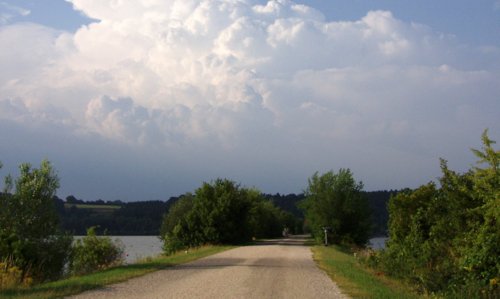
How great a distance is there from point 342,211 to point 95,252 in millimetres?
32126

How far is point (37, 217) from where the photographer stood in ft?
95.7

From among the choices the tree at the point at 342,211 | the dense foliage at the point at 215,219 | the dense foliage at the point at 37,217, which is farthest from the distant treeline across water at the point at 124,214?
the dense foliage at the point at 37,217

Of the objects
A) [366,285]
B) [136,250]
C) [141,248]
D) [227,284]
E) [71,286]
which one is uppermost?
[141,248]

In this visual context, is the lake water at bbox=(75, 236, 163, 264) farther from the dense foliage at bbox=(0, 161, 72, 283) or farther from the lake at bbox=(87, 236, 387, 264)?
the dense foliage at bbox=(0, 161, 72, 283)

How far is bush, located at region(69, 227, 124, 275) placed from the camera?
87.7 ft

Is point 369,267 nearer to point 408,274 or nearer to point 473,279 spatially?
point 408,274

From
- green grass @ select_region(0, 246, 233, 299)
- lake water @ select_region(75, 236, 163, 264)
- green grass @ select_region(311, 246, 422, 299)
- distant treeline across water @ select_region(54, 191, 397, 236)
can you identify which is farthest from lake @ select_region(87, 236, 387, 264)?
distant treeline across water @ select_region(54, 191, 397, 236)

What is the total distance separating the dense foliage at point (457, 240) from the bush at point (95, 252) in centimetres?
1246

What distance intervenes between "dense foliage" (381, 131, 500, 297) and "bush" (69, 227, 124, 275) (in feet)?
40.9

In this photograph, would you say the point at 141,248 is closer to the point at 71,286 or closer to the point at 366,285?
the point at 71,286

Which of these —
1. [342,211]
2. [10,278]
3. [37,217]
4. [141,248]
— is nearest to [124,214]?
[141,248]

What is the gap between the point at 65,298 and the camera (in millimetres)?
13180

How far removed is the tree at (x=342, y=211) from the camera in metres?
54.8

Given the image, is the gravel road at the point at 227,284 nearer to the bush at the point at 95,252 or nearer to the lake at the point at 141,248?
the bush at the point at 95,252
